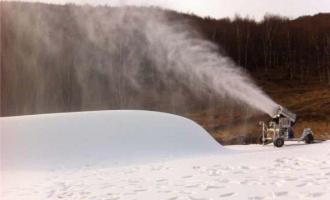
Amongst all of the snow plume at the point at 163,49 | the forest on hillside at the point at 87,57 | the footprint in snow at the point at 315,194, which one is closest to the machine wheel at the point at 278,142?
the footprint in snow at the point at 315,194

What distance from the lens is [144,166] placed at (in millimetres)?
7242

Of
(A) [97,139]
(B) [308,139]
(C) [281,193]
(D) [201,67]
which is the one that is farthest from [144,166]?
(D) [201,67]

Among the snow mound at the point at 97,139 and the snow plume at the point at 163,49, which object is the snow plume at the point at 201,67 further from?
the snow mound at the point at 97,139

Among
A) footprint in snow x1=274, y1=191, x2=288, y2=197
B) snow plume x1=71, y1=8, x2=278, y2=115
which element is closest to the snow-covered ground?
footprint in snow x1=274, y1=191, x2=288, y2=197

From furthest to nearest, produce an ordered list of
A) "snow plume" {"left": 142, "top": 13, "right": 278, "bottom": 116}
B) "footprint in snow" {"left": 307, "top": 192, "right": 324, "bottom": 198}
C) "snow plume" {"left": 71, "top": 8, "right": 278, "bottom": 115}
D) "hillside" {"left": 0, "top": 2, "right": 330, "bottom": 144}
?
"hillside" {"left": 0, "top": 2, "right": 330, "bottom": 144} → "snow plume" {"left": 71, "top": 8, "right": 278, "bottom": 115} → "snow plume" {"left": 142, "top": 13, "right": 278, "bottom": 116} → "footprint in snow" {"left": 307, "top": 192, "right": 324, "bottom": 198}

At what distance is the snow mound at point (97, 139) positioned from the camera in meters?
9.09

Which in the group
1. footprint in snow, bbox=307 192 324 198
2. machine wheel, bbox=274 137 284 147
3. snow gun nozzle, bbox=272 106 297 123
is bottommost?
footprint in snow, bbox=307 192 324 198

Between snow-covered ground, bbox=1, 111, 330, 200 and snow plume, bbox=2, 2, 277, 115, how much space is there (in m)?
14.8

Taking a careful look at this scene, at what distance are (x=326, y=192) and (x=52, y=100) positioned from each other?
2493 centimetres

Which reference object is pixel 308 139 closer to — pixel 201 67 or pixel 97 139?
pixel 97 139

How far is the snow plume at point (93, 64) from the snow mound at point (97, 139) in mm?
14403

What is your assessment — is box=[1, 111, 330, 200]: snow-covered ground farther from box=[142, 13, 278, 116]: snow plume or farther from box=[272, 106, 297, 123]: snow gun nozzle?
box=[142, 13, 278, 116]: snow plume

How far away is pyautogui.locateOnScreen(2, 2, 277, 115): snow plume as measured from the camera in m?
26.0

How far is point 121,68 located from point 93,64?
6.36 feet
